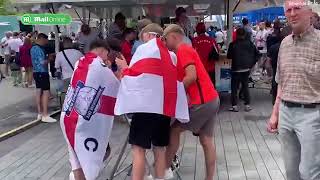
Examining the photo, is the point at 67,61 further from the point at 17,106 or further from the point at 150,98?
the point at 150,98

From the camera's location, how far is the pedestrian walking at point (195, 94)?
5277mm

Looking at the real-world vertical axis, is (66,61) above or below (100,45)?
below

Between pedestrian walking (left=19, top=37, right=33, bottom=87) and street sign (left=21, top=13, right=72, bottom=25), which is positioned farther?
pedestrian walking (left=19, top=37, right=33, bottom=87)

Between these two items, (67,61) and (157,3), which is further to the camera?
(157,3)

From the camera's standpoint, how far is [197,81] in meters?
5.37

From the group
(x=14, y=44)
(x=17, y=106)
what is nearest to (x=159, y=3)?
(x=17, y=106)

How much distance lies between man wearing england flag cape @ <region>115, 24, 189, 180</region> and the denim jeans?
3.30ft

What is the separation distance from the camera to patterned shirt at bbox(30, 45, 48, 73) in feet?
34.1

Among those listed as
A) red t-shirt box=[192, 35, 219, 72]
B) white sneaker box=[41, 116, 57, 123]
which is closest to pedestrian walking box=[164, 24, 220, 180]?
white sneaker box=[41, 116, 57, 123]

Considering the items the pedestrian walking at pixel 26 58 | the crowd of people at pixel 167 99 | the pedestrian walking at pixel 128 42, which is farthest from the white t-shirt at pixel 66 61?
the pedestrian walking at pixel 26 58

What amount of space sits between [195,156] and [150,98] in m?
2.74

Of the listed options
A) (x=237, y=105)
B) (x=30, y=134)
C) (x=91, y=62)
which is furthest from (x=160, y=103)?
(x=237, y=105)

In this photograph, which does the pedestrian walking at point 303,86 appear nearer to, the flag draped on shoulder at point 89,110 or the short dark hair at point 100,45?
the flag draped on shoulder at point 89,110

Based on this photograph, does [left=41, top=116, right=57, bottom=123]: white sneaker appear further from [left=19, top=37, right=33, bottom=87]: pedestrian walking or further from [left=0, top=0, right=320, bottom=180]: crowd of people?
[left=19, top=37, right=33, bottom=87]: pedestrian walking
